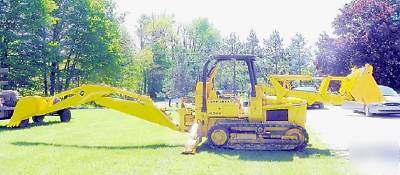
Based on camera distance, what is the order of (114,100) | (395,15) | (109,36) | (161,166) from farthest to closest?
(109,36) < (395,15) < (114,100) < (161,166)

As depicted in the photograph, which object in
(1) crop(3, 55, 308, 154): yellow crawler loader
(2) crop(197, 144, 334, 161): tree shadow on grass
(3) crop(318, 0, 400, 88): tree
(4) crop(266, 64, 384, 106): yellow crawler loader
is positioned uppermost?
(3) crop(318, 0, 400, 88): tree

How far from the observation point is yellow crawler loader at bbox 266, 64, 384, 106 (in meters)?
10.4

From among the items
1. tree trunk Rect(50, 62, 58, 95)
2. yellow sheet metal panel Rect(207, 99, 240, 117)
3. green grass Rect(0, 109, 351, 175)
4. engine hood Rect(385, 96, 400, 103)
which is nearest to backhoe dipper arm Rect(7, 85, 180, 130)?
green grass Rect(0, 109, 351, 175)

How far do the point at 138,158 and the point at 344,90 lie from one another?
16.0ft

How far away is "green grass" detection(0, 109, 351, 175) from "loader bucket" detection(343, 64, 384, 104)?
145 centimetres

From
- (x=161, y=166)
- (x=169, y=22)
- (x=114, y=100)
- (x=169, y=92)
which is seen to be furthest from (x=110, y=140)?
(x=169, y=22)

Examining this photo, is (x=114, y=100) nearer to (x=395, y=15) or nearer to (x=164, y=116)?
(x=164, y=116)

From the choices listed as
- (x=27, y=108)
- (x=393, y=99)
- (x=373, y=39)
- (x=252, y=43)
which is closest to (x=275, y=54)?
(x=252, y=43)

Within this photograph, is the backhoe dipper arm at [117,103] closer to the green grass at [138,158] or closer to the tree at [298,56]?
the green grass at [138,158]

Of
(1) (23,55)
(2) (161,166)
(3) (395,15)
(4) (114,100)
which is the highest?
(3) (395,15)

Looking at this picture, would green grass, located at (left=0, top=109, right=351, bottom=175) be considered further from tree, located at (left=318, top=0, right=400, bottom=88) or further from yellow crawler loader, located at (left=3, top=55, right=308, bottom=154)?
tree, located at (left=318, top=0, right=400, bottom=88)

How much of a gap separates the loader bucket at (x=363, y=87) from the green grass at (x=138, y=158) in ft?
4.74

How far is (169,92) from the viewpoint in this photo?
42.7 m

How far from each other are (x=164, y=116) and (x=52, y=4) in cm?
2827
